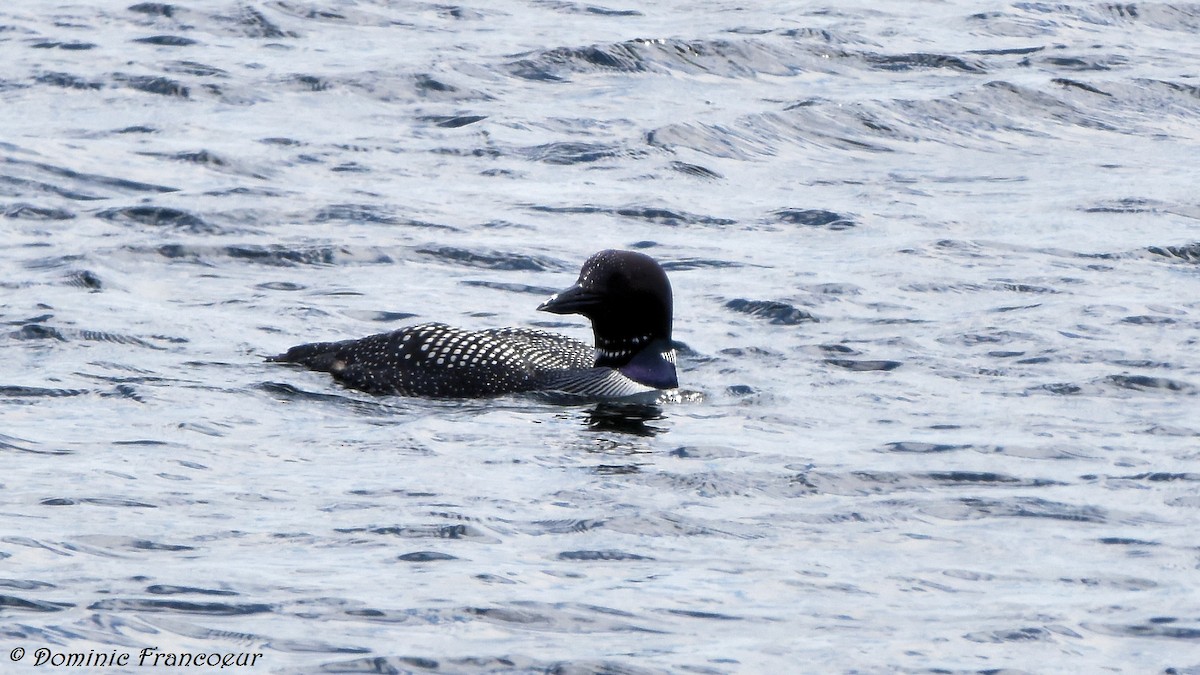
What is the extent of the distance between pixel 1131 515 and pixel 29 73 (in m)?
10.4

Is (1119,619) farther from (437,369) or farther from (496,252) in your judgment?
(496,252)

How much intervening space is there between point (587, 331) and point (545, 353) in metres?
1.92

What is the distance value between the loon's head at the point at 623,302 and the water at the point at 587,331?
0.36 meters

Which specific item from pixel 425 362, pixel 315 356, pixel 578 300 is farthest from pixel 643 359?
pixel 315 356

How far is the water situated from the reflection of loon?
0.16 meters

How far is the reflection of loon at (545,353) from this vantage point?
355 inches

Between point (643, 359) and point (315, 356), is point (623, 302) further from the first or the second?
point (315, 356)

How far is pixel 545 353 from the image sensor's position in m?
9.39

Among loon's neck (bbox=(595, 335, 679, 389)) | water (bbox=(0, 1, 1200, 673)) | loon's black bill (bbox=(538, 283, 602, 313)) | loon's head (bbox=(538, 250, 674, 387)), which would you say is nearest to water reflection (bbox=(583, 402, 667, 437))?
water (bbox=(0, 1, 1200, 673))

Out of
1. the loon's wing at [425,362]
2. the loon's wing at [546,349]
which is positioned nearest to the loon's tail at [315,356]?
the loon's wing at [425,362]

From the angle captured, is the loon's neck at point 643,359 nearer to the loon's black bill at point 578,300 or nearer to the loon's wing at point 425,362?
the loon's black bill at point 578,300

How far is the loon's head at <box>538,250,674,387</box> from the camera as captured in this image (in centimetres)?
925

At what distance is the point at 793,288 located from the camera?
36.2ft

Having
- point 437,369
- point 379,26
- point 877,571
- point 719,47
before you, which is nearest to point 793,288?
point 437,369
